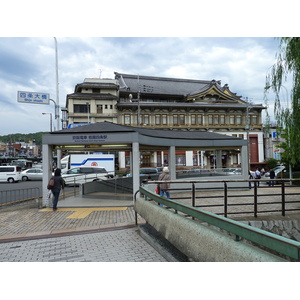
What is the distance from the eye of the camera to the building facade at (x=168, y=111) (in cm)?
4322

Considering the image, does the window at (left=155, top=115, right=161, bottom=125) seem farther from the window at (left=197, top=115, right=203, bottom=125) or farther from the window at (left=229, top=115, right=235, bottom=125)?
the window at (left=229, top=115, right=235, bottom=125)

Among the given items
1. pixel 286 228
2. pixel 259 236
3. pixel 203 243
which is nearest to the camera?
pixel 259 236

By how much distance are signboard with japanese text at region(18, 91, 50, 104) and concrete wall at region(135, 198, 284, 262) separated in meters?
14.6

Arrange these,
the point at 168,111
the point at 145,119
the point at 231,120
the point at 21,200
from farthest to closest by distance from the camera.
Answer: the point at 231,120 < the point at 168,111 < the point at 145,119 < the point at 21,200

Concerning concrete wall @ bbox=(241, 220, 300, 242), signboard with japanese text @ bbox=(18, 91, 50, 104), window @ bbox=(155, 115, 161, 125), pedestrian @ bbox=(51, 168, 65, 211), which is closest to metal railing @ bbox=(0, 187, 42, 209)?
pedestrian @ bbox=(51, 168, 65, 211)

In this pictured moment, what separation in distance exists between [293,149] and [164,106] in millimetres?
35057

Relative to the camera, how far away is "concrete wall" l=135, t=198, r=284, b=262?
10.1 ft

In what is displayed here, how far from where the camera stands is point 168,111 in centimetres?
4475

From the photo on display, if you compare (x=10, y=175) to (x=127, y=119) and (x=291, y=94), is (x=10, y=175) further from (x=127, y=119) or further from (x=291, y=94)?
(x=291, y=94)

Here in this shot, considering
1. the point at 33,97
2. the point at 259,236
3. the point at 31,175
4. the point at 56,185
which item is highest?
the point at 33,97

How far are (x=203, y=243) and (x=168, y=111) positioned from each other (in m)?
41.8

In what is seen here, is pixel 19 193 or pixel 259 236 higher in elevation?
pixel 259 236

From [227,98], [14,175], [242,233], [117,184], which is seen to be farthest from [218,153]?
[227,98]

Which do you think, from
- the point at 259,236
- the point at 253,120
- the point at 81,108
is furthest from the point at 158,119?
the point at 259,236
